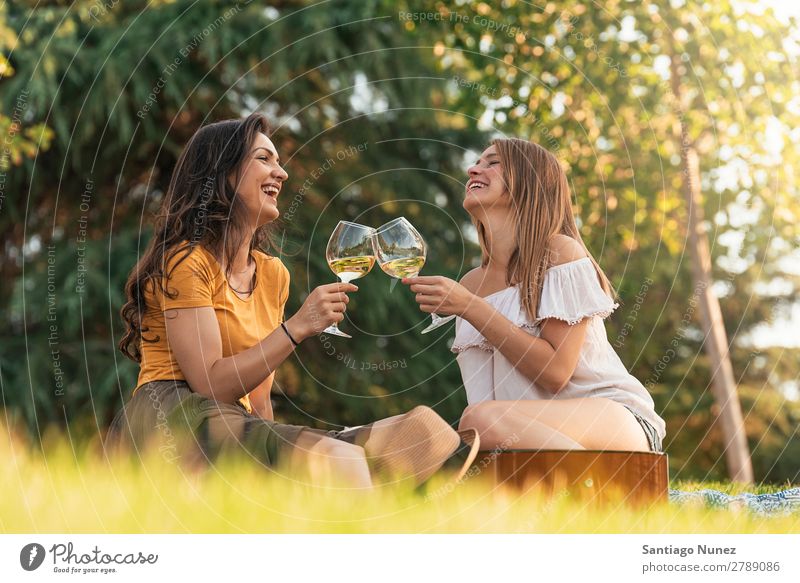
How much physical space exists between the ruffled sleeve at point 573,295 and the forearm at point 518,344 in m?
0.13

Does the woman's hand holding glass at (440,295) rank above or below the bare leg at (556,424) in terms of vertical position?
above

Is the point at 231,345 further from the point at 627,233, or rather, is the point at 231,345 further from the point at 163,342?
the point at 627,233

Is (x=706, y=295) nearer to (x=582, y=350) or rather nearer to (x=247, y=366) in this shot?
(x=582, y=350)

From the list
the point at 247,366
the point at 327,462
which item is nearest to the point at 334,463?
the point at 327,462

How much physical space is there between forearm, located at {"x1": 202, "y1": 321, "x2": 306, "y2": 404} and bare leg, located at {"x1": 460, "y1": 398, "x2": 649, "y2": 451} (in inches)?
30.3

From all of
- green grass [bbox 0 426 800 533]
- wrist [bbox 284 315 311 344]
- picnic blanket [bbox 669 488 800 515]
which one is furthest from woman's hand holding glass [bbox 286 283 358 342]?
picnic blanket [bbox 669 488 800 515]

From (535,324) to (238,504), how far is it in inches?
61.5

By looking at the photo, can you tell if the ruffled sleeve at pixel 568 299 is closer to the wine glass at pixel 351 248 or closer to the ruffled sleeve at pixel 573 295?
the ruffled sleeve at pixel 573 295

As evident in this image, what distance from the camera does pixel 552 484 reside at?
353 centimetres

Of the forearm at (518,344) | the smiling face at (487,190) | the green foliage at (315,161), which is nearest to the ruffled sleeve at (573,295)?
the forearm at (518,344)

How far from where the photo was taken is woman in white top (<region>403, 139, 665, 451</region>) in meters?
3.73

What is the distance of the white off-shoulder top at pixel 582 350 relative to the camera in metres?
3.88

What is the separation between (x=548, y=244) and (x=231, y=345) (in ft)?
4.46

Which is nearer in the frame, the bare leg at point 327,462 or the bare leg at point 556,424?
the bare leg at point 327,462
